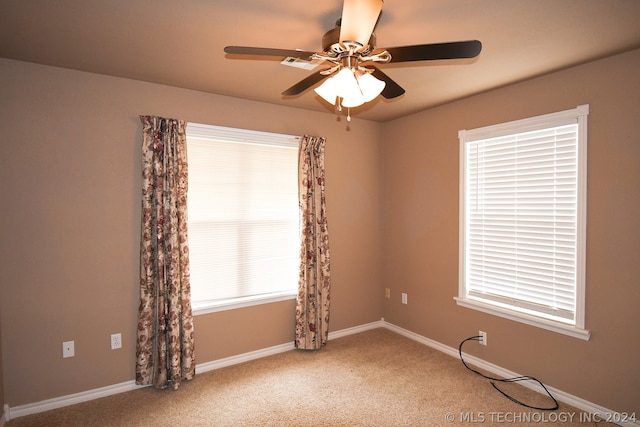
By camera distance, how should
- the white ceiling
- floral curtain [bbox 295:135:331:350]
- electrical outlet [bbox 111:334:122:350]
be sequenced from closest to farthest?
the white ceiling, electrical outlet [bbox 111:334:122:350], floral curtain [bbox 295:135:331:350]

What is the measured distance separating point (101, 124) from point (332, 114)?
2303 millimetres

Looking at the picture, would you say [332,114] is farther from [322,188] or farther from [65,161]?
[65,161]

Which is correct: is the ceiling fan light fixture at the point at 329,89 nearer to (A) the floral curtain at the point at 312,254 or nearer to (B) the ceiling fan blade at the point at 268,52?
(B) the ceiling fan blade at the point at 268,52

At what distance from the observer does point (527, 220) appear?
292 centimetres

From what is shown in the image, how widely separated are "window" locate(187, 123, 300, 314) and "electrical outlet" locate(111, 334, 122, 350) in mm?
617

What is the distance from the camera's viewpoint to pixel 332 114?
3963 mm

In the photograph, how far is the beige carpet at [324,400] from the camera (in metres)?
2.45

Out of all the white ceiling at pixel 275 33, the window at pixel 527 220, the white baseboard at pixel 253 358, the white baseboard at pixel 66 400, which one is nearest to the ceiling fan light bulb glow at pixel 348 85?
the white ceiling at pixel 275 33

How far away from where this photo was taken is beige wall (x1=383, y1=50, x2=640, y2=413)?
2350 mm

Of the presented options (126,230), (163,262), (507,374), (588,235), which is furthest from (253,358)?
(588,235)

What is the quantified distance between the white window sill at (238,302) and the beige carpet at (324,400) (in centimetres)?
56

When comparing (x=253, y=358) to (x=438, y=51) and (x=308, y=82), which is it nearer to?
(x=308, y=82)

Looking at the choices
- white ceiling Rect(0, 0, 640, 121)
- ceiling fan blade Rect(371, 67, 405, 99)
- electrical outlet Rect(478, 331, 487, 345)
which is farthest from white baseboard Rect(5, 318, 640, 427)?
ceiling fan blade Rect(371, 67, 405, 99)

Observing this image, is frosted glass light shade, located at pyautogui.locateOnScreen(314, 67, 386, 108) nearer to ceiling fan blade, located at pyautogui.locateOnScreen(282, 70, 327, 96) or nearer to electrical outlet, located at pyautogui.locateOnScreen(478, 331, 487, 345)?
ceiling fan blade, located at pyautogui.locateOnScreen(282, 70, 327, 96)
